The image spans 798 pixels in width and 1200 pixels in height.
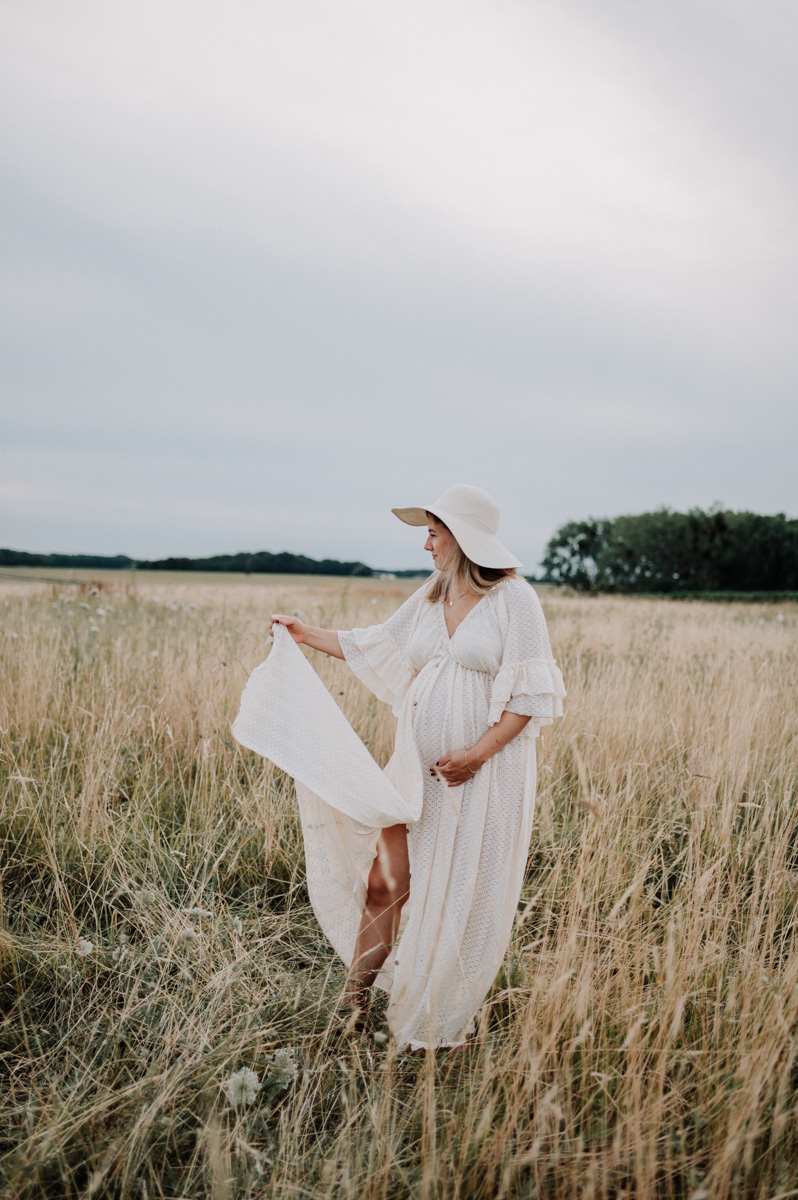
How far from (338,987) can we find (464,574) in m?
1.63

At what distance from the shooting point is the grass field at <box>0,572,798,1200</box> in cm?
172

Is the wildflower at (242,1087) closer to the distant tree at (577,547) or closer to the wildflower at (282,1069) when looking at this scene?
the wildflower at (282,1069)

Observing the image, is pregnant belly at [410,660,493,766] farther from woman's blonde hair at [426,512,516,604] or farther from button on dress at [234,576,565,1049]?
woman's blonde hair at [426,512,516,604]

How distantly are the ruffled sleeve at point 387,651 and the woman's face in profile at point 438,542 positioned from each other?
0.64 ft

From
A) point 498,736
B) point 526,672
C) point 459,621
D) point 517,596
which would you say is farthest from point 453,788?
point 517,596

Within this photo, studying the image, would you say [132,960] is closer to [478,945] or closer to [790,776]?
[478,945]

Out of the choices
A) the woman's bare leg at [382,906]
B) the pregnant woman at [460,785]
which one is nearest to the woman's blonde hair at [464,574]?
the pregnant woman at [460,785]

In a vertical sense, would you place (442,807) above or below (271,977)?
above

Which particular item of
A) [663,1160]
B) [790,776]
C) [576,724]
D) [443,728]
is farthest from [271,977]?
[790,776]

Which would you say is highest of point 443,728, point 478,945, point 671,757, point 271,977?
point 443,728

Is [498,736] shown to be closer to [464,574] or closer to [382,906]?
[464,574]

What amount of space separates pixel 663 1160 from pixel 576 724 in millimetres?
2976

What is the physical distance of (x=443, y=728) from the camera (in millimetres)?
2477

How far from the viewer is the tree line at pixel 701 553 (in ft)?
181
